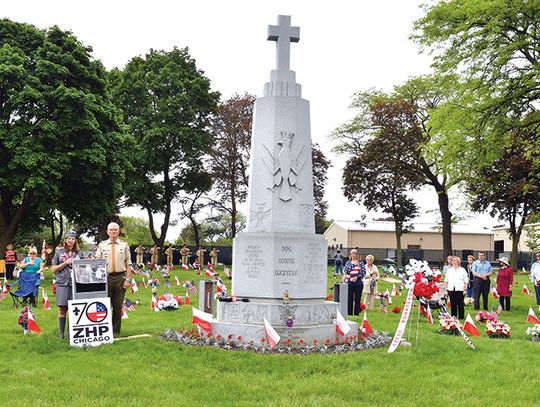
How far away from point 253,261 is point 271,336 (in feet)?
6.19

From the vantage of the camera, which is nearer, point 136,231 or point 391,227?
point 391,227

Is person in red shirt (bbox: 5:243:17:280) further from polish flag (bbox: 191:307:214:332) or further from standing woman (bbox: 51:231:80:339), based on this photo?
polish flag (bbox: 191:307:214:332)

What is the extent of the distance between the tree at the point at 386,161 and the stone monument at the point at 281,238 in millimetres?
30786

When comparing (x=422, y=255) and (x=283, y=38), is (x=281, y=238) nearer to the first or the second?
(x=283, y=38)

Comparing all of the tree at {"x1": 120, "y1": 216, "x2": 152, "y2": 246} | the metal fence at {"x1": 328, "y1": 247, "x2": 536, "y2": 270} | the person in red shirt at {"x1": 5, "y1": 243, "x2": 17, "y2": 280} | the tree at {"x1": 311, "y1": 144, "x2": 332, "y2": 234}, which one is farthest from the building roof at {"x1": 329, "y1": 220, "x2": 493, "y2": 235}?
the person in red shirt at {"x1": 5, "y1": 243, "x2": 17, "y2": 280}

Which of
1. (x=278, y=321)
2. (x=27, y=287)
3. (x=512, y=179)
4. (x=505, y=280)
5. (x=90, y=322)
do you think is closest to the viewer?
(x=90, y=322)

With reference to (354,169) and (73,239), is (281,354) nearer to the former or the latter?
(73,239)

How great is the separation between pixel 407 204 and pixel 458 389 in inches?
1632

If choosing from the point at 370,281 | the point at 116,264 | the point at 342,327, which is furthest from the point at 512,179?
the point at 116,264

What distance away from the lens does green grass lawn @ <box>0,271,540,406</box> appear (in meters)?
6.91

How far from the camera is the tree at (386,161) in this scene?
4178 centimetres

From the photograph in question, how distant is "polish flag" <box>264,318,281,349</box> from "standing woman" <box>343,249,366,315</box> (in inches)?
258

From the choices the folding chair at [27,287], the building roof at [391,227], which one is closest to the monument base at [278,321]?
the folding chair at [27,287]

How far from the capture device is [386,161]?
42.1 meters
